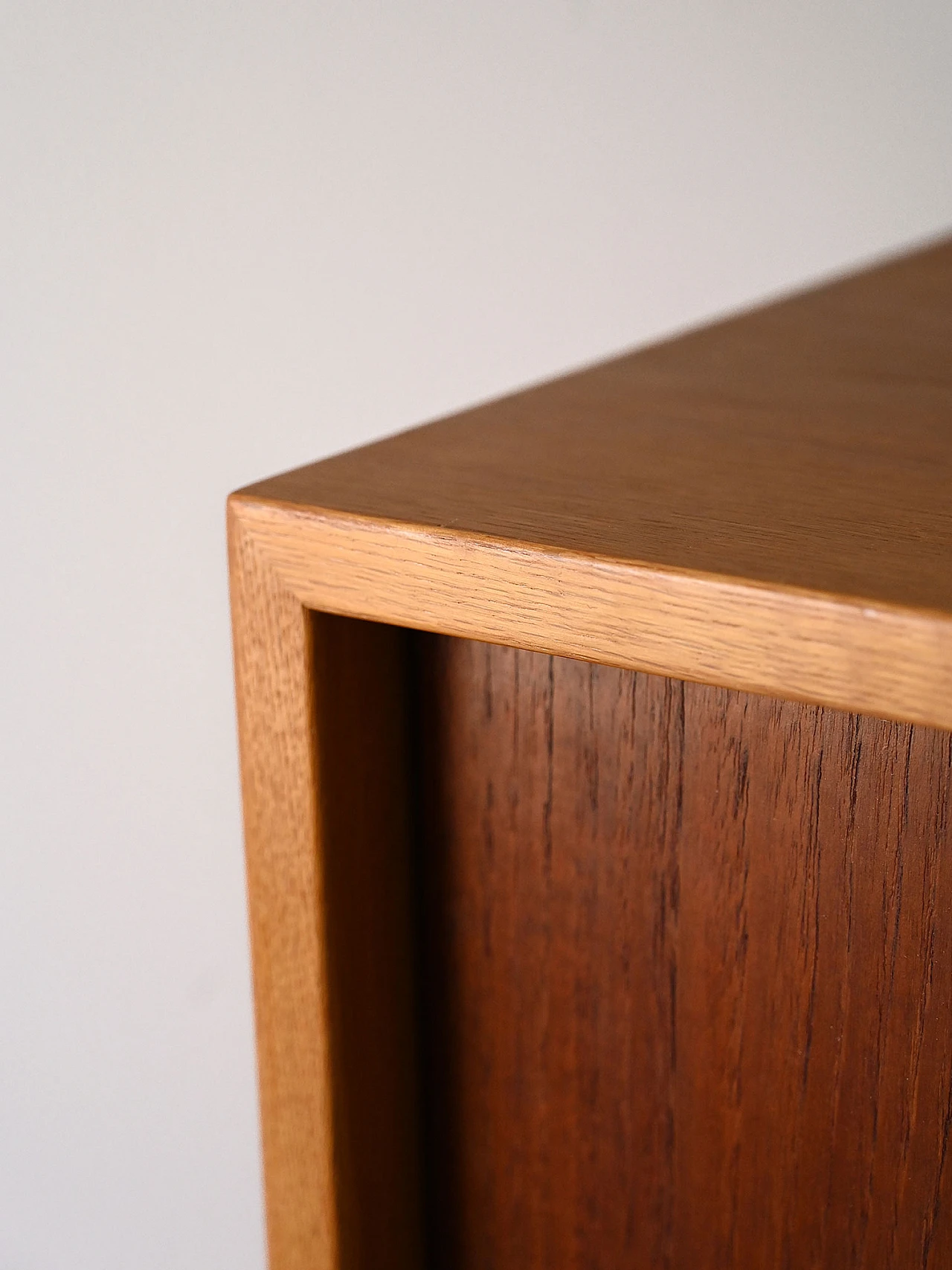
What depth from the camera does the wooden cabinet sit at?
0.85 ft

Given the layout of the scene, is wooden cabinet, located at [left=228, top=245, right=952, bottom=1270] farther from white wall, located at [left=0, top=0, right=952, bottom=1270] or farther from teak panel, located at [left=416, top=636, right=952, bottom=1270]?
white wall, located at [left=0, top=0, right=952, bottom=1270]

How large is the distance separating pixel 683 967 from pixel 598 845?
39mm

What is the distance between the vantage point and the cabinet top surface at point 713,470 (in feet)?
0.79

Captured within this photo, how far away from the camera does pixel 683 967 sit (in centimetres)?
32

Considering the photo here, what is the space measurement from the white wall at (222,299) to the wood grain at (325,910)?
2.13 ft

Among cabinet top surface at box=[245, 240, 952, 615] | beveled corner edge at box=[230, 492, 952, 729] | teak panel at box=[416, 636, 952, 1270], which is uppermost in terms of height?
cabinet top surface at box=[245, 240, 952, 615]

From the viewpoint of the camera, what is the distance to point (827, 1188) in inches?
12.5

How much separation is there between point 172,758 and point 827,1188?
94 cm

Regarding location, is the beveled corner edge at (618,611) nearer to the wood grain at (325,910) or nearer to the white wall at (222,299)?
the wood grain at (325,910)

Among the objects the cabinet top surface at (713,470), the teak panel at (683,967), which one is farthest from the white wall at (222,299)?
the teak panel at (683,967)

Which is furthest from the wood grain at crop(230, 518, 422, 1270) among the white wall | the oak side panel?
the white wall

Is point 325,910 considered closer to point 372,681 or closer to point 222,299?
point 372,681

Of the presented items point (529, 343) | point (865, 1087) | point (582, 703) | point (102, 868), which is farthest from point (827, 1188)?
point (102, 868)

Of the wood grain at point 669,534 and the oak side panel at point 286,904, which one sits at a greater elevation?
the wood grain at point 669,534
